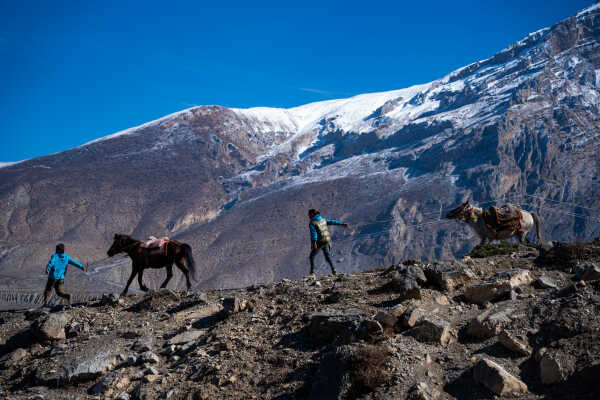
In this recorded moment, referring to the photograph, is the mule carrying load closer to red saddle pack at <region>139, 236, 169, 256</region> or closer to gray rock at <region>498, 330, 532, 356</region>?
red saddle pack at <region>139, 236, 169, 256</region>

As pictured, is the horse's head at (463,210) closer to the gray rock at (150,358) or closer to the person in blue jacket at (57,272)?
the gray rock at (150,358)

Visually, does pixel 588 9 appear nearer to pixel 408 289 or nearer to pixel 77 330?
pixel 408 289

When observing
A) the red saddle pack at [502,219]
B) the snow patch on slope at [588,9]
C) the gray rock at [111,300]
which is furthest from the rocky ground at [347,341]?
the snow patch on slope at [588,9]

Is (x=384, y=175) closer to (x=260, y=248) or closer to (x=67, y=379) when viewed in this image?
(x=260, y=248)

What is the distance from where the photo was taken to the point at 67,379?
308 inches

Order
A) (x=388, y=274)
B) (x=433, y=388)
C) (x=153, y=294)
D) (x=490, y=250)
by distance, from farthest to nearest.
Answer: (x=490, y=250), (x=153, y=294), (x=388, y=274), (x=433, y=388)

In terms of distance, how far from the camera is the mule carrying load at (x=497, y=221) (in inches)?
577

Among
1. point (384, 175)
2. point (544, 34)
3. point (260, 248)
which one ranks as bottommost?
point (260, 248)

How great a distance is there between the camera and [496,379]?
5.19m

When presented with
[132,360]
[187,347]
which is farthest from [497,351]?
[132,360]

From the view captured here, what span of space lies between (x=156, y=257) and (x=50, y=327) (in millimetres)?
4174

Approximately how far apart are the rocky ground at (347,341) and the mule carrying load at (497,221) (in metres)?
4.54

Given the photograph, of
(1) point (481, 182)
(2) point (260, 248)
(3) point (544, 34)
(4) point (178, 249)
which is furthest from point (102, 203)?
(3) point (544, 34)

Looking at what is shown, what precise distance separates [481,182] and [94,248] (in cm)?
10017
